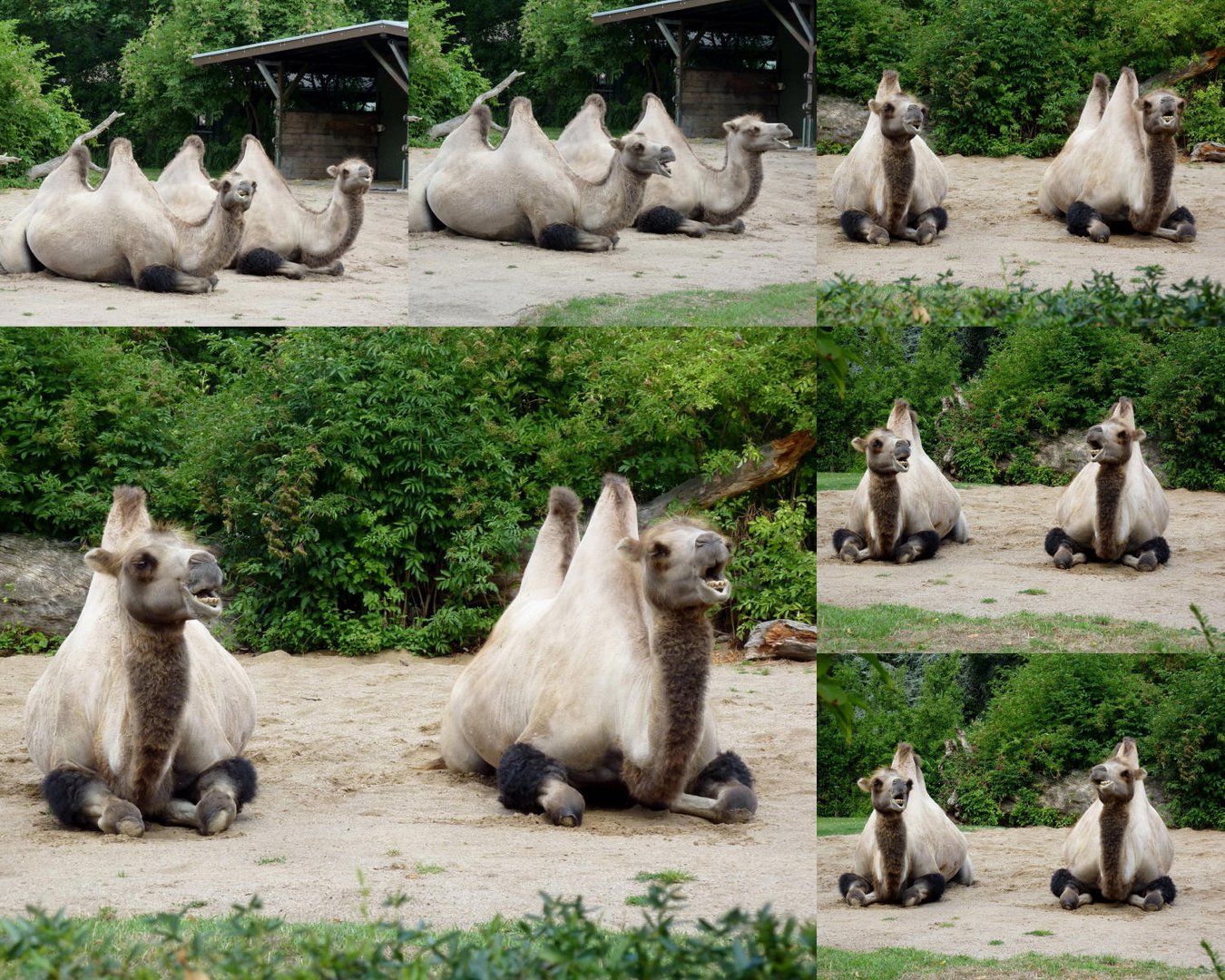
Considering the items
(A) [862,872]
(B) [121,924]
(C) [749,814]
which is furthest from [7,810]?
(A) [862,872]

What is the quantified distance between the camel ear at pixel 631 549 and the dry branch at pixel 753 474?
5.55 m

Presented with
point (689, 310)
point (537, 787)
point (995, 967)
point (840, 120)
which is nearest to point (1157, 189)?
point (840, 120)

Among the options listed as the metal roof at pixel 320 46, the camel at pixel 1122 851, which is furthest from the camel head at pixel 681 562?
the metal roof at pixel 320 46

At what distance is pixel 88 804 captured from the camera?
25.7 ft

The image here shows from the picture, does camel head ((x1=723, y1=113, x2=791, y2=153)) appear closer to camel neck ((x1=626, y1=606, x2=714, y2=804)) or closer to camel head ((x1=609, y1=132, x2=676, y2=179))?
camel head ((x1=609, y1=132, x2=676, y2=179))

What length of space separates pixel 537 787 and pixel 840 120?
174 inches

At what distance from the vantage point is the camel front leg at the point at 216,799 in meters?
7.91

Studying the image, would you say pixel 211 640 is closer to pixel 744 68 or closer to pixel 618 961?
pixel 744 68

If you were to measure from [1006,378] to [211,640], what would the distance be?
5.08 meters

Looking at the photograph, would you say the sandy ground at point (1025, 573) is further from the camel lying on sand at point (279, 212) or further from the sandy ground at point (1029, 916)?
the camel lying on sand at point (279, 212)

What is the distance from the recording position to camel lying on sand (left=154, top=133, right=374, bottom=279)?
11.1m

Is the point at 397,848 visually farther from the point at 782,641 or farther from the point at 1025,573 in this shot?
the point at 782,641

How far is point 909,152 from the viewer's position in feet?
31.0

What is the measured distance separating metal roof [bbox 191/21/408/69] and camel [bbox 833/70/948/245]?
2.98m
